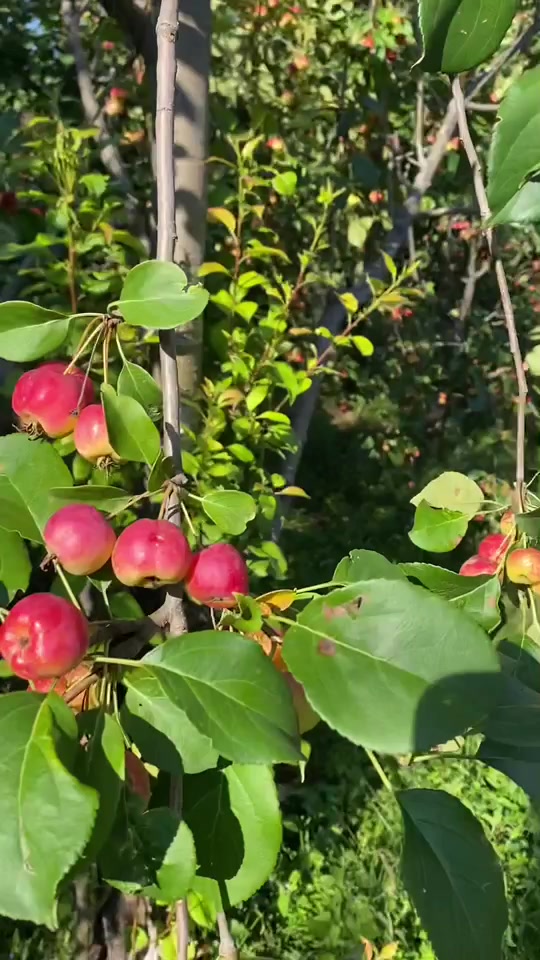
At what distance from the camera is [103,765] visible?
43cm

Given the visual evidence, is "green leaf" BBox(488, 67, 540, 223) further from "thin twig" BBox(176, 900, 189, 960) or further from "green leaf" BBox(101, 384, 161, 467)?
"thin twig" BBox(176, 900, 189, 960)

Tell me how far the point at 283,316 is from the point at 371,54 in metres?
0.90

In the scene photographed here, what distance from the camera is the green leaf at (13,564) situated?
579 millimetres

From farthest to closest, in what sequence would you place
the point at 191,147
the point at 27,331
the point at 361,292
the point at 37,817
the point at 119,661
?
the point at 361,292, the point at 191,147, the point at 27,331, the point at 119,661, the point at 37,817

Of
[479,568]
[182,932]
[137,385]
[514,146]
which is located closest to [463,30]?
[514,146]

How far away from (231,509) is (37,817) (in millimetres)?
284

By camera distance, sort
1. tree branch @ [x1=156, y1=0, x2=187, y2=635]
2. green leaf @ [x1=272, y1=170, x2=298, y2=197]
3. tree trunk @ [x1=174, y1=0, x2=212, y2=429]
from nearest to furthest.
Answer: tree branch @ [x1=156, y1=0, x2=187, y2=635], tree trunk @ [x1=174, y1=0, x2=212, y2=429], green leaf @ [x1=272, y1=170, x2=298, y2=197]

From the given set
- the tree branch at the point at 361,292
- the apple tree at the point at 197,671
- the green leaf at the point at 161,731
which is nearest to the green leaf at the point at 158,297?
the apple tree at the point at 197,671

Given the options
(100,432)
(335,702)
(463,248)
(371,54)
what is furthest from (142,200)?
(463,248)

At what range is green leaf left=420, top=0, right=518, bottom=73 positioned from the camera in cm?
45

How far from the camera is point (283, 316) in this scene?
4.29 feet

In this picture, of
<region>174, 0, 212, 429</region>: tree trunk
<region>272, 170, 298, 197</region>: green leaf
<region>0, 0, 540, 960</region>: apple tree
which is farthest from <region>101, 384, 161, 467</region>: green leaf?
<region>272, 170, 298, 197</region>: green leaf

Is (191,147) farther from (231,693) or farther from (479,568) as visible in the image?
(231,693)

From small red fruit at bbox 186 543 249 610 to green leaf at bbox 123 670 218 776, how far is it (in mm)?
70
